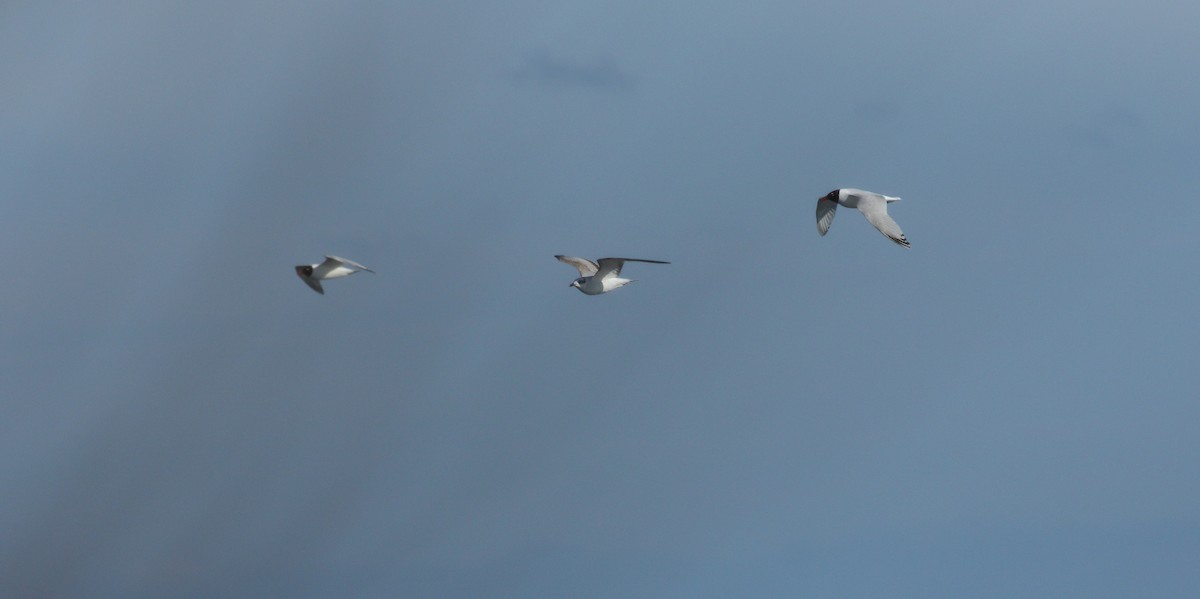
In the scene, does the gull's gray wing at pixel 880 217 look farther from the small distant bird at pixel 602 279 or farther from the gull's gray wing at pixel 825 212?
the small distant bird at pixel 602 279

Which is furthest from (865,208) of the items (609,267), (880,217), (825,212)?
(609,267)

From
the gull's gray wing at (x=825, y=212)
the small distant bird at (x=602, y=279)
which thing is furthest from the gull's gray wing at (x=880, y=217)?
the small distant bird at (x=602, y=279)

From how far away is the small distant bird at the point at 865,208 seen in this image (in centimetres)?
9575

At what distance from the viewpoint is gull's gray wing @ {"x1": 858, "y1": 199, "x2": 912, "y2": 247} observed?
3703 inches

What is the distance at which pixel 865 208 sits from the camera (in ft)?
330

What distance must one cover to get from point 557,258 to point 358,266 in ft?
93.6

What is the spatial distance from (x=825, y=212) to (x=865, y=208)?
354 inches

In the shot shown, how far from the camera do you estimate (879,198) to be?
10219 centimetres

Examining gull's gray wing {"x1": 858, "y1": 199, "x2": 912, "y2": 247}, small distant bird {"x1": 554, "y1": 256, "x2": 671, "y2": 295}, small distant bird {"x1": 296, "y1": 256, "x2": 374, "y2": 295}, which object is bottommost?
small distant bird {"x1": 296, "y1": 256, "x2": 374, "y2": 295}

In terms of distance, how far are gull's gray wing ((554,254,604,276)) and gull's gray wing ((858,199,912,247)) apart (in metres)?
21.0

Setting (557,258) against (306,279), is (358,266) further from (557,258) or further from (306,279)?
(557,258)

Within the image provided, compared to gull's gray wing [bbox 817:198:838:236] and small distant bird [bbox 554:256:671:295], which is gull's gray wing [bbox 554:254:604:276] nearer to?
small distant bird [bbox 554:256:671:295]

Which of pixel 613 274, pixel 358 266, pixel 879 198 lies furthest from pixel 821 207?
pixel 358 266

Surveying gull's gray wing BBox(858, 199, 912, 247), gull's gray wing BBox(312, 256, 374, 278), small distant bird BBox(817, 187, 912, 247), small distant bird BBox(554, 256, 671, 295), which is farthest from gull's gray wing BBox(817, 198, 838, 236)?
gull's gray wing BBox(312, 256, 374, 278)
